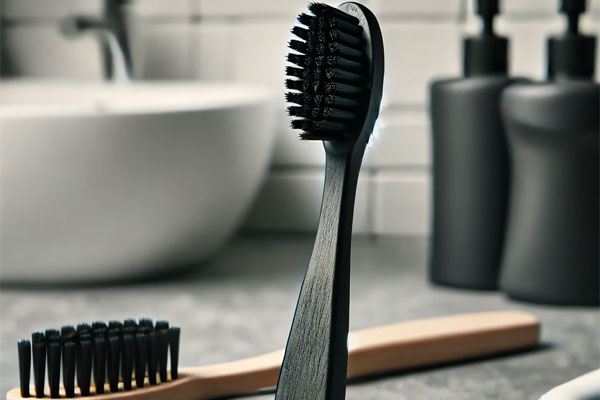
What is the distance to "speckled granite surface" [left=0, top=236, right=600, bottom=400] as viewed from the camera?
1.91 feet

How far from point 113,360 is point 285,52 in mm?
650

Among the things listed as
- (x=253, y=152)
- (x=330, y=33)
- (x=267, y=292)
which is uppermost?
(x=330, y=33)

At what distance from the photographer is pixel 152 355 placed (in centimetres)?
50

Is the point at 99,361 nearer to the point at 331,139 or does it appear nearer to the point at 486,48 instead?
the point at 331,139

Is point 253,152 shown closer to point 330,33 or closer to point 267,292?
point 267,292

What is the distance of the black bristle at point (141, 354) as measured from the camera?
0.49m

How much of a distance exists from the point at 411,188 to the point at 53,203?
1.42 ft

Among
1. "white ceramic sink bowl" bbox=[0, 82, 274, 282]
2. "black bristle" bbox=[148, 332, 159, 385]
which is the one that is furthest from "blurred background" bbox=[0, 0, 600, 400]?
"black bristle" bbox=[148, 332, 159, 385]

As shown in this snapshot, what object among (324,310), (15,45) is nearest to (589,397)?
(324,310)

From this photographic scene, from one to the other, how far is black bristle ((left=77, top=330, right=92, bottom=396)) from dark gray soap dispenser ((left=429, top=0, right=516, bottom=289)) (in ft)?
1.34

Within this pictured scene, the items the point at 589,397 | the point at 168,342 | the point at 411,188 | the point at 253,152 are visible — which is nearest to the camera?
the point at 589,397

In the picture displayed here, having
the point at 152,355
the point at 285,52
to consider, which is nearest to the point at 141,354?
the point at 152,355

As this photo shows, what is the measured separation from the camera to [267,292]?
824mm

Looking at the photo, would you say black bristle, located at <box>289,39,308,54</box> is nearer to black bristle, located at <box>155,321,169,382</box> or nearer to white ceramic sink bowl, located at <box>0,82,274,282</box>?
black bristle, located at <box>155,321,169,382</box>
